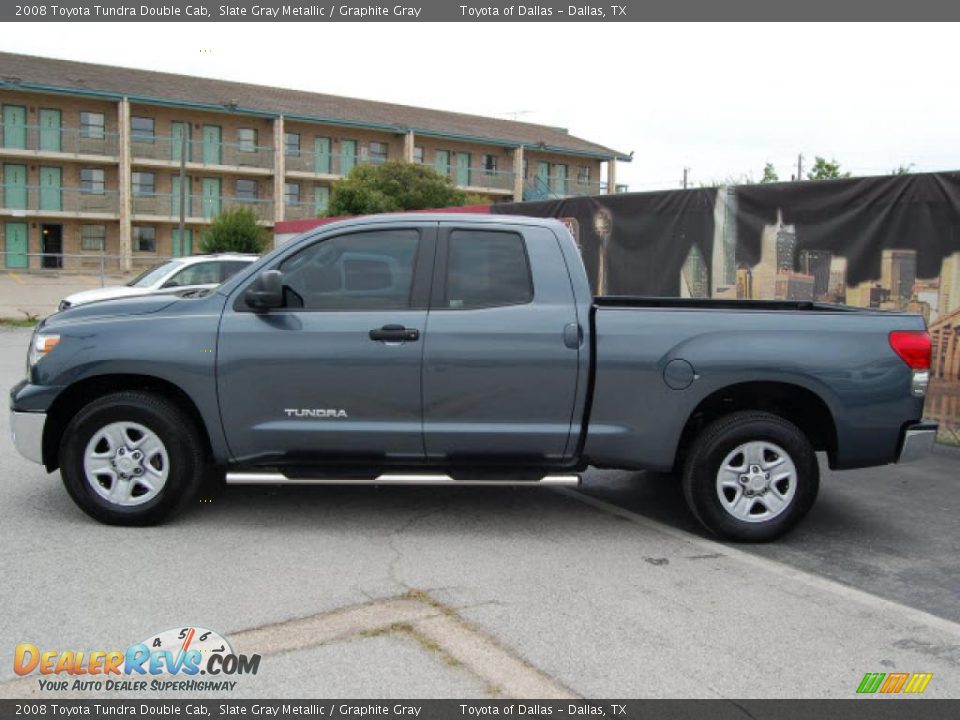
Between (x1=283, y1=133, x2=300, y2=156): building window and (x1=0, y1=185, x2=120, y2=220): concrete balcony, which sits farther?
(x1=283, y1=133, x2=300, y2=156): building window

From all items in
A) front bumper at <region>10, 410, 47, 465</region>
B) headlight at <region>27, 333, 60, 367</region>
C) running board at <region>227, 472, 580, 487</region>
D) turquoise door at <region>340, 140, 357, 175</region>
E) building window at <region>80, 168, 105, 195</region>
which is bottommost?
running board at <region>227, 472, 580, 487</region>

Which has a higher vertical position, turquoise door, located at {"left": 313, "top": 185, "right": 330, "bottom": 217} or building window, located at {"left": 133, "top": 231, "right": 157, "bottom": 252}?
turquoise door, located at {"left": 313, "top": 185, "right": 330, "bottom": 217}

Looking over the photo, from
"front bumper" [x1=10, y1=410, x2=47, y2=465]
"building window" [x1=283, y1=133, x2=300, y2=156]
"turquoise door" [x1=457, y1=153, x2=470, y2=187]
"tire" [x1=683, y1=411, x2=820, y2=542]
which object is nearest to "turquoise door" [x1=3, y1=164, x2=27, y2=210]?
"building window" [x1=283, y1=133, x2=300, y2=156]

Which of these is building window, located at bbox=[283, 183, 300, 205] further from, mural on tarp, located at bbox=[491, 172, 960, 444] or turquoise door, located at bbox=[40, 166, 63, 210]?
mural on tarp, located at bbox=[491, 172, 960, 444]

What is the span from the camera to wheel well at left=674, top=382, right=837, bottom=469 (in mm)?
5438

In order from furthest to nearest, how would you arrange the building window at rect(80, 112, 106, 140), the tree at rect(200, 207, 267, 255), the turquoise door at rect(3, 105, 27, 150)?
the building window at rect(80, 112, 106, 140)
the turquoise door at rect(3, 105, 27, 150)
the tree at rect(200, 207, 267, 255)

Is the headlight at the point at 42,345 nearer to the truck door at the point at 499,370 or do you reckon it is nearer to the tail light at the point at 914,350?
the truck door at the point at 499,370

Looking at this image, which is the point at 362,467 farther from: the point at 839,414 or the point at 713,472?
the point at 839,414

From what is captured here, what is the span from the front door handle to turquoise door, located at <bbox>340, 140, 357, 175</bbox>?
153 feet

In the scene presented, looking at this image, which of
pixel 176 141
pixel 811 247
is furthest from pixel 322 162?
pixel 811 247

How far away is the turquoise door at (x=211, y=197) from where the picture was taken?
46.9 meters

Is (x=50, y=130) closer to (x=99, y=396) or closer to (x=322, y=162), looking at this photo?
(x=322, y=162)

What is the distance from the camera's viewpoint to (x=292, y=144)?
4928cm
